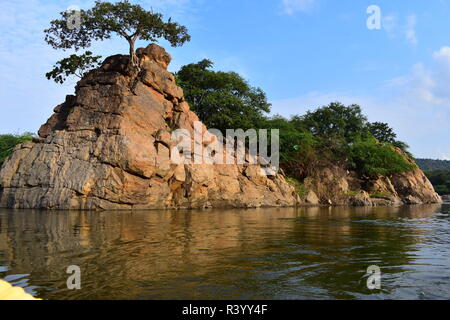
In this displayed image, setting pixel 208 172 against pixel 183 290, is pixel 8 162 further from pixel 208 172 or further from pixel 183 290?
pixel 183 290

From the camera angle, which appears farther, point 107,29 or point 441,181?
point 441,181

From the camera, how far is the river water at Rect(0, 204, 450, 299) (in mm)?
4895

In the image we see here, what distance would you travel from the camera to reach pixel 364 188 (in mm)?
37750

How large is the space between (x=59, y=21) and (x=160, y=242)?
21.8 metres

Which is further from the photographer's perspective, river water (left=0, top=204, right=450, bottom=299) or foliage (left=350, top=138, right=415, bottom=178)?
foliage (left=350, top=138, right=415, bottom=178)

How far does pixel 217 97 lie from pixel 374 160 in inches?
634

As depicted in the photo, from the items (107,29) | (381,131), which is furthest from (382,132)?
(107,29)

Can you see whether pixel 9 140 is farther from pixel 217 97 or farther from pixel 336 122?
pixel 336 122

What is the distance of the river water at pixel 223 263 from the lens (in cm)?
489

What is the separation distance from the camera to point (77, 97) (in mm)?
24141

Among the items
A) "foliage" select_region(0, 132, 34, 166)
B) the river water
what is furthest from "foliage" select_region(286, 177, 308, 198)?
"foliage" select_region(0, 132, 34, 166)

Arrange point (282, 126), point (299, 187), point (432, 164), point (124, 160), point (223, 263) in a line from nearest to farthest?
point (223, 263) → point (124, 160) → point (299, 187) → point (282, 126) → point (432, 164)

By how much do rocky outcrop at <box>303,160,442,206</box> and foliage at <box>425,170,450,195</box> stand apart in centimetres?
1909

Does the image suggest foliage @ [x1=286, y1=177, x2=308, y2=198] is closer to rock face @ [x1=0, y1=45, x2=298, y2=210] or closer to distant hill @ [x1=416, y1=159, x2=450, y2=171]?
rock face @ [x1=0, y1=45, x2=298, y2=210]
